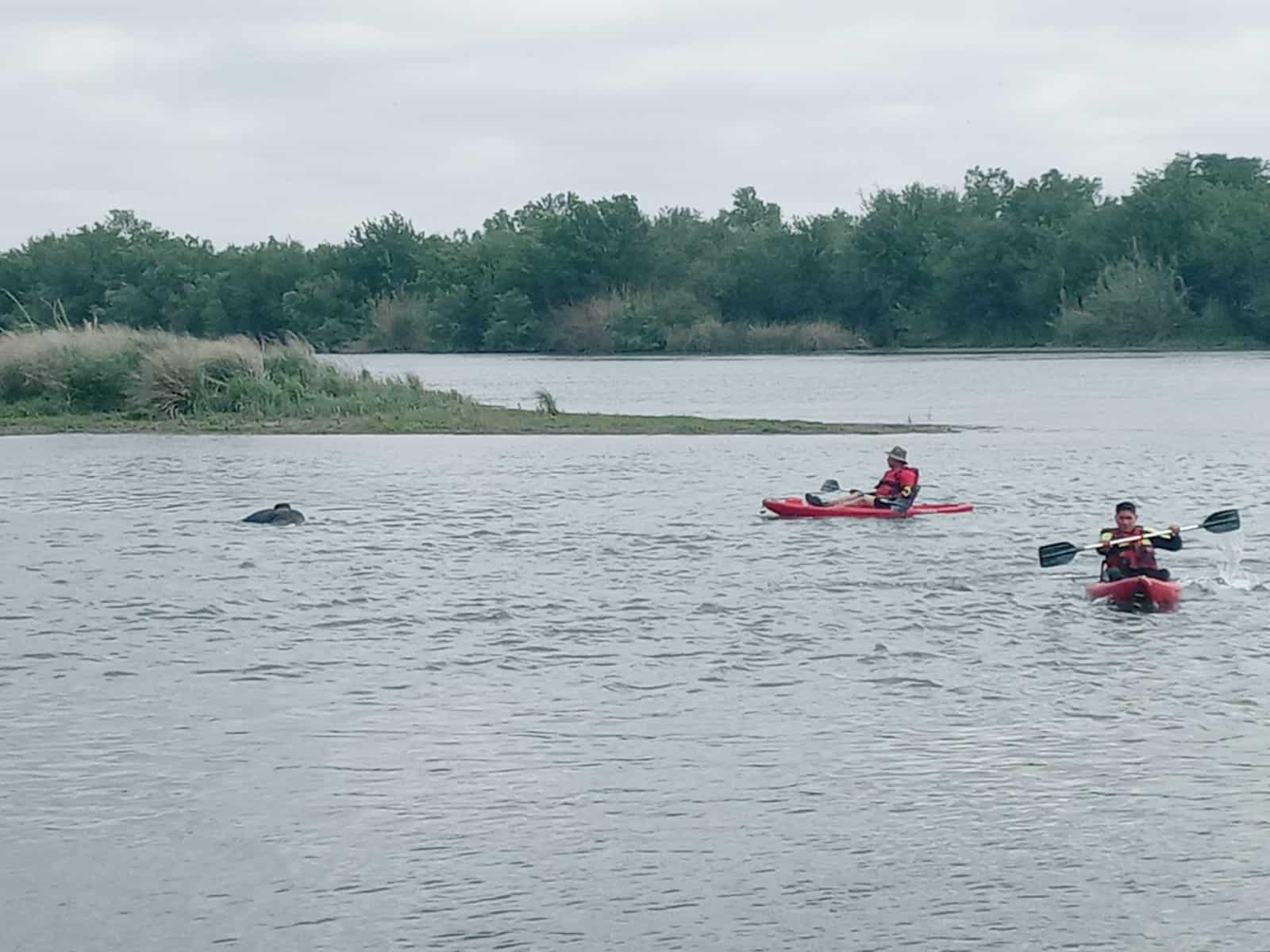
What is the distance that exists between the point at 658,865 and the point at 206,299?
119 metres

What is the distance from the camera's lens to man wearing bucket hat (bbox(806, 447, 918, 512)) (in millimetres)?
28484

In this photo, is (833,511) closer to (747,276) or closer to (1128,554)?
(1128,554)

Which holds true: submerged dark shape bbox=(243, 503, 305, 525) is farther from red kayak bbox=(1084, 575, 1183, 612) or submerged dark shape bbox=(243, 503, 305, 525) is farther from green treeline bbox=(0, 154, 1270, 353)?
green treeline bbox=(0, 154, 1270, 353)

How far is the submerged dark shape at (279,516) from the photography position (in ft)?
93.6

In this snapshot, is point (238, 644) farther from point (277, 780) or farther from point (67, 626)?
point (277, 780)

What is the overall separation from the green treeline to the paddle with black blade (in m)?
82.8

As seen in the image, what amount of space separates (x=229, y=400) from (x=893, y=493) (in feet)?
77.9

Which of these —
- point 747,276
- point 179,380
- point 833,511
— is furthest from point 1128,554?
point 747,276

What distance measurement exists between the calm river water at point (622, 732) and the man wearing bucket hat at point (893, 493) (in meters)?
0.47

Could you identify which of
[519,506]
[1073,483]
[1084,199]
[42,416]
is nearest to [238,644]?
[519,506]

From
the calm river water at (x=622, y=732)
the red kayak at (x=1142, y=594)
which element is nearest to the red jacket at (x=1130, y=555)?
the red kayak at (x=1142, y=594)

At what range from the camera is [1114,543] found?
20.4m

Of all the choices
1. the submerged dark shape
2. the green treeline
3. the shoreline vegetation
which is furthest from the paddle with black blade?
the green treeline

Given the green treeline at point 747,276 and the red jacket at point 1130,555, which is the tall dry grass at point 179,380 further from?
the green treeline at point 747,276
